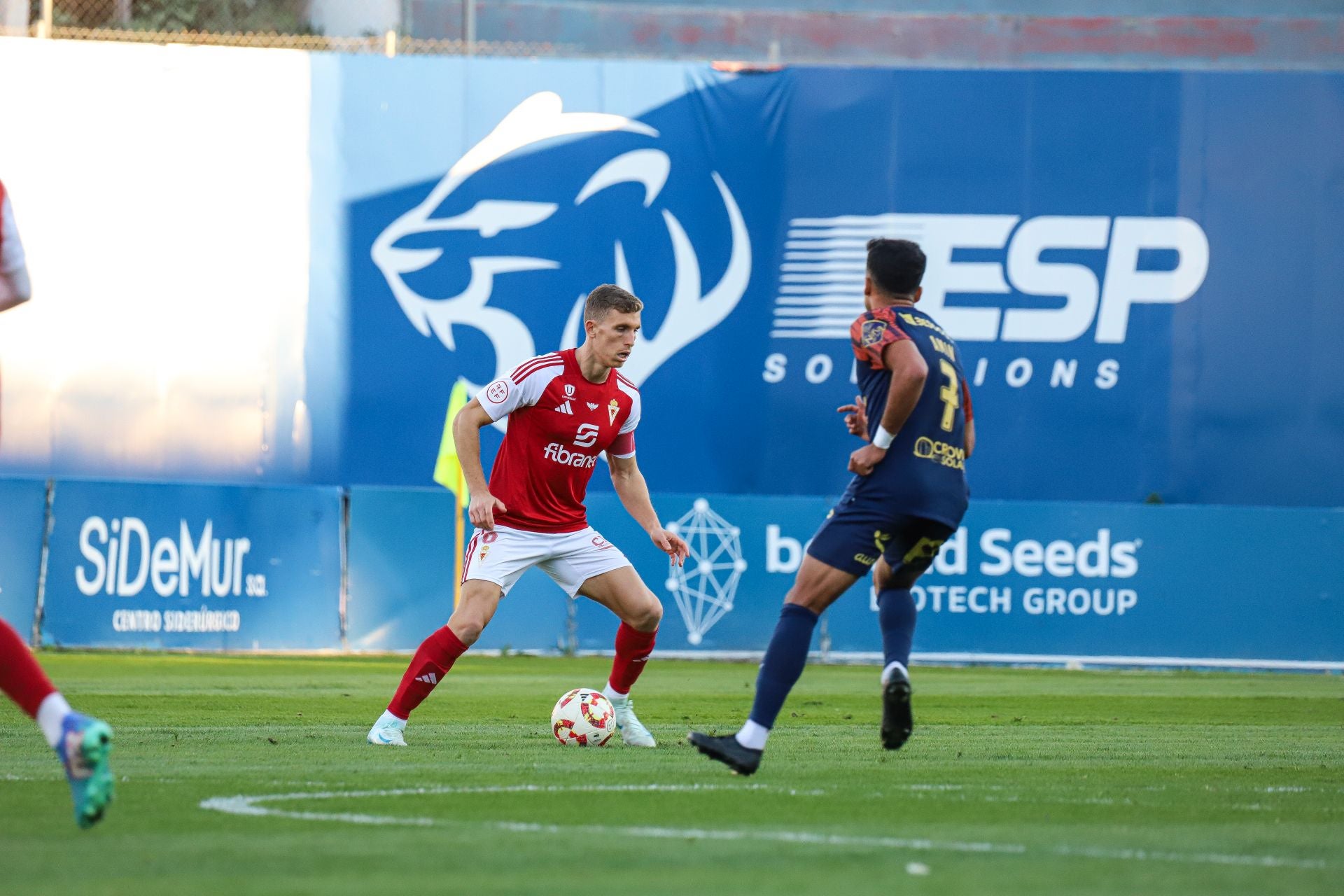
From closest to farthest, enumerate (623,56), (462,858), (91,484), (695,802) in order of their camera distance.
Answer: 1. (462,858)
2. (695,802)
3. (91,484)
4. (623,56)

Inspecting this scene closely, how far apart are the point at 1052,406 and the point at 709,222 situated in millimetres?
4814

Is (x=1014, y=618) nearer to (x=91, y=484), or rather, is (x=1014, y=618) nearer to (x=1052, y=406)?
(x=1052, y=406)

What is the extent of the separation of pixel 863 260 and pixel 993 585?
16.1 feet

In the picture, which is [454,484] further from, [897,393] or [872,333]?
[897,393]

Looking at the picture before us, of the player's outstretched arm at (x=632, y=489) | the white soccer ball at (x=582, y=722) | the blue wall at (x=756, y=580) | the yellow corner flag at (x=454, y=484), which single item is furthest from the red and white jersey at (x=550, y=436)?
the blue wall at (x=756, y=580)

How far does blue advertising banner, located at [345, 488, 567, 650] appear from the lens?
1820 cm

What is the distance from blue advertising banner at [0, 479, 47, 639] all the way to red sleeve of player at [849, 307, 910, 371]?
493 inches

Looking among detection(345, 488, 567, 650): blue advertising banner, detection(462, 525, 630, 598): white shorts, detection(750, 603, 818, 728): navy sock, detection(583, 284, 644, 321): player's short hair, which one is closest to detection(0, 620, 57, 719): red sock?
detection(750, 603, 818, 728): navy sock

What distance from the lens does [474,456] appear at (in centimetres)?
823

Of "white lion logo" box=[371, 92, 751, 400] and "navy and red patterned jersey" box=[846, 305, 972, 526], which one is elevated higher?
"white lion logo" box=[371, 92, 751, 400]

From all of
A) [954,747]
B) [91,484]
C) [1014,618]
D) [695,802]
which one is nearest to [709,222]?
[1014,618]

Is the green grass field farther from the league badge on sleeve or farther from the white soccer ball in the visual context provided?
the league badge on sleeve

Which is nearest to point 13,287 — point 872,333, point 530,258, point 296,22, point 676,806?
point 676,806

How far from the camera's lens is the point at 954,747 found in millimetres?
8523
